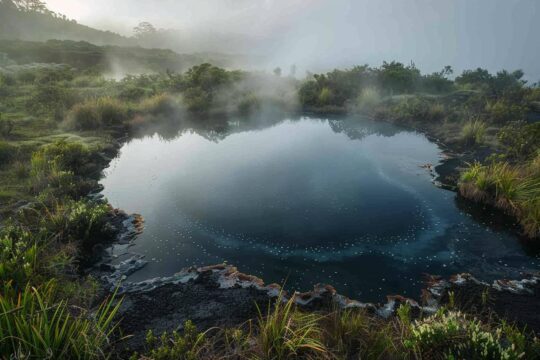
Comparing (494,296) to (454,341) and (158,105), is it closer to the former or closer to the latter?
(454,341)

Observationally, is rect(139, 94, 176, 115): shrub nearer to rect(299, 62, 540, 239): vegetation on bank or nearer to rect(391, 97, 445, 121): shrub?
rect(299, 62, 540, 239): vegetation on bank

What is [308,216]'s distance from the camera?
930 cm

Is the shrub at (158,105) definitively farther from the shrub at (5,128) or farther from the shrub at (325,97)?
the shrub at (325,97)

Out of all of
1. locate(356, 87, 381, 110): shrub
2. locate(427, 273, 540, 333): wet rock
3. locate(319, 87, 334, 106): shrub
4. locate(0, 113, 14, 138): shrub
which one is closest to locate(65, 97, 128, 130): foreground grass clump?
locate(0, 113, 14, 138): shrub

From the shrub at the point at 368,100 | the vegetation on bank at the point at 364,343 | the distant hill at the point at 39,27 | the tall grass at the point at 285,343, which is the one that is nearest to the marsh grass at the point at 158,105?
the shrub at the point at 368,100

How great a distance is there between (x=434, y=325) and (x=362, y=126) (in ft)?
55.3

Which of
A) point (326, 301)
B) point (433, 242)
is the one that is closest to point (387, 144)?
point (433, 242)

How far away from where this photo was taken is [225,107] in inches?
906

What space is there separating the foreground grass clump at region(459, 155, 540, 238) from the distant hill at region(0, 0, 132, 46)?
246 ft

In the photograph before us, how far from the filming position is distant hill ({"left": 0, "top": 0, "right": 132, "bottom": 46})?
65625 millimetres

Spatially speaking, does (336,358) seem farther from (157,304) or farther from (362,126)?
(362,126)

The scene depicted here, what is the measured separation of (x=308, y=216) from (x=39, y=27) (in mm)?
92339

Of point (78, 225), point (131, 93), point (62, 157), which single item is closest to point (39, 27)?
point (131, 93)

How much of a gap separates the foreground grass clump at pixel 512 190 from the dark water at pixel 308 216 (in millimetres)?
595
